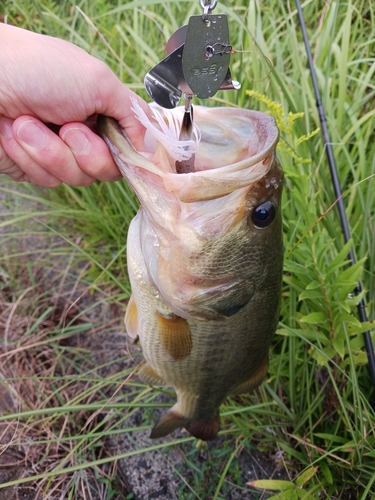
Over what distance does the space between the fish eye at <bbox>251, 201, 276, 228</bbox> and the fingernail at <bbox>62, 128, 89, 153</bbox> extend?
0.54 metres

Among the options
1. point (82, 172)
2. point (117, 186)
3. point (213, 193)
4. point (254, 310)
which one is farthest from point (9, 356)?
point (213, 193)

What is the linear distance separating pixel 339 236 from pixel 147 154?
119 cm

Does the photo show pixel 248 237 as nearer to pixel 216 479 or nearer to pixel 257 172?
pixel 257 172

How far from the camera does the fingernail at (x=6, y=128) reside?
4.20ft

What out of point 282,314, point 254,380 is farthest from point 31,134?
point 282,314

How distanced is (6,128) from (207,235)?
0.71 m

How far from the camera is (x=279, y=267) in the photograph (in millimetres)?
1342

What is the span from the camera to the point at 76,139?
126cm

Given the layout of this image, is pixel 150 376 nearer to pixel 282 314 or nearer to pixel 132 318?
pixel 132 318

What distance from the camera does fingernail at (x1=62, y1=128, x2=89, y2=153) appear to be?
1.25 metres

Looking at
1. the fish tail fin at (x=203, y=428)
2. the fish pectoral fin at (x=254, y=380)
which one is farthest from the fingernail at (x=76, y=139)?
the fish tail fin at (x=203, y=428)

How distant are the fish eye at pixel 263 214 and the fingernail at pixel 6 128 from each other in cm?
78

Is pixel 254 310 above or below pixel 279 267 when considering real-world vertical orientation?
below

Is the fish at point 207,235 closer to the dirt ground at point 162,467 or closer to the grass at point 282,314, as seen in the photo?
the grass at point 282,314
